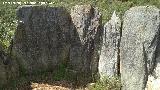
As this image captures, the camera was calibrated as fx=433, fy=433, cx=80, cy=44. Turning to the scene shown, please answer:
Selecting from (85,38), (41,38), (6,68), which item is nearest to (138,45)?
(85,38)

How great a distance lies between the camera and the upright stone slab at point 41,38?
13680 millimetres

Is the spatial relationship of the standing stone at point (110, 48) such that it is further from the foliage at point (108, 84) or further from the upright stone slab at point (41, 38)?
the upright stone slab at point (41, 38)

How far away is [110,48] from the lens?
13289 millimetres

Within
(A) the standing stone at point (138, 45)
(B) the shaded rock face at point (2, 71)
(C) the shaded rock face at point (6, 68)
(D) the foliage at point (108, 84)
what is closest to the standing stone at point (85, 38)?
(D) the foliage at point (108, 84)

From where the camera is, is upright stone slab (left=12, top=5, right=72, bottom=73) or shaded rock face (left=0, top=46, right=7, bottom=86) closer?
shaded rock face (left=0, top=46, right=7, bottom=86)

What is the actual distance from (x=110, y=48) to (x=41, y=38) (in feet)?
7.45

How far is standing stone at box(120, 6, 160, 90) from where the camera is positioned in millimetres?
12148

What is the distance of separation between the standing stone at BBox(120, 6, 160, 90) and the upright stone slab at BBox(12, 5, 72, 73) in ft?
6.84

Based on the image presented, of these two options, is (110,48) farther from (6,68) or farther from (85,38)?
(6,68)

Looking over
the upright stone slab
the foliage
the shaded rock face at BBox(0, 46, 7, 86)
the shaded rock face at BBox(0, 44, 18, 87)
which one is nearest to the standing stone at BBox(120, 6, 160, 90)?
the foliage

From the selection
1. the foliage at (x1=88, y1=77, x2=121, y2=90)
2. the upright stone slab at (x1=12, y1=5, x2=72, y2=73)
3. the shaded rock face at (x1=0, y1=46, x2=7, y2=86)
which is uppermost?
the upright stone slab at (x1=12, y1=5, x2=72, y2=73)

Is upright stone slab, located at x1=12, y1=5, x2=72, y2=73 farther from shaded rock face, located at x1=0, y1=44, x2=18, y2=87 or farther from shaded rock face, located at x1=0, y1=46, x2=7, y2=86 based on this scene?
shaded rock face, located at x1=0, y1=46, x2=7, y2=86

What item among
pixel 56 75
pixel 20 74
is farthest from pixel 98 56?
pixel 20 74

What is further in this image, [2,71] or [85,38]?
[85,38]
